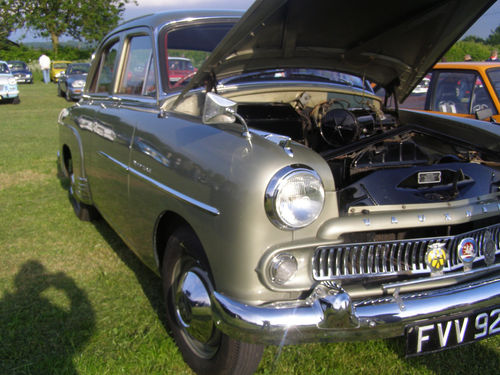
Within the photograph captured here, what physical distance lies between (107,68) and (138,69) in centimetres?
73

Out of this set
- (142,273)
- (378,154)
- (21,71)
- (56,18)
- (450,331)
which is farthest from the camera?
(56,18)

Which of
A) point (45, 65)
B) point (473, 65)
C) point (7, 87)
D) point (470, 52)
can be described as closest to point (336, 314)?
point (473, 65)

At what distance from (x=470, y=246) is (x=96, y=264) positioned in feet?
8.05

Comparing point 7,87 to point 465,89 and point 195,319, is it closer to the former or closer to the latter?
point 465,89

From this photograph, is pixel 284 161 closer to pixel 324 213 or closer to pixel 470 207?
pixel 324 213

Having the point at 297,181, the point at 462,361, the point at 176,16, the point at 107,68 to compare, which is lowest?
the point at 462,361

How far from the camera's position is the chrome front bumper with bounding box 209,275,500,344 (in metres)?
1.60

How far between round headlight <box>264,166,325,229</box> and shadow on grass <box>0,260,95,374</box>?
130 centimetres

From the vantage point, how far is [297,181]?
1.67m

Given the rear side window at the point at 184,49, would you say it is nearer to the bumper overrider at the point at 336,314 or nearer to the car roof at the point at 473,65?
the bumper overrider at the point at 336,314

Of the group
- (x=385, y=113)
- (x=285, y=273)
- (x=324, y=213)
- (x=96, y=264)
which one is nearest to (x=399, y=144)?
(x=385, y=113)

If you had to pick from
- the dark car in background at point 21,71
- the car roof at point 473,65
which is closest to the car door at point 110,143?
the car roof at point 473,65

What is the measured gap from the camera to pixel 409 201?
6.59 feet

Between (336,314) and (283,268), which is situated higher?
(283,268)
